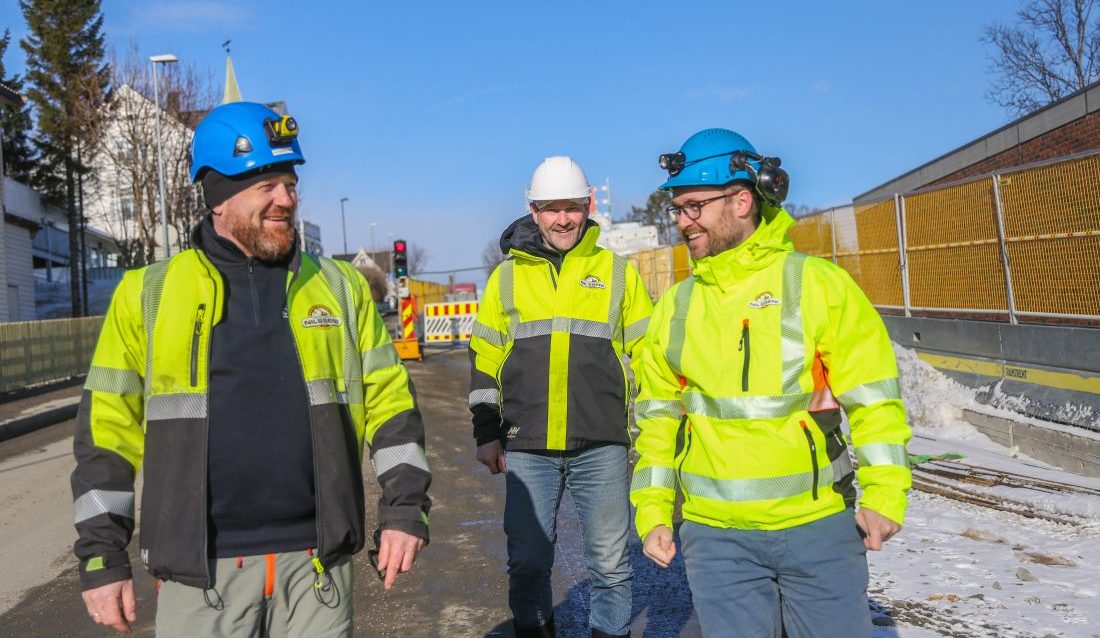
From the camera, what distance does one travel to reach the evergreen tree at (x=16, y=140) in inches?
1511

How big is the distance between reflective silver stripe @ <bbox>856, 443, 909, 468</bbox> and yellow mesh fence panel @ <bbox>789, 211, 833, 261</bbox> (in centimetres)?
1285

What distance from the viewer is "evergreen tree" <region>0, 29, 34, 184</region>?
3838cm

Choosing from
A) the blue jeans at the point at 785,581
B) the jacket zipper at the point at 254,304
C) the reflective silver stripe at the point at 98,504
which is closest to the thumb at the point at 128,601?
the reflective silver stripe at the point at 98,504

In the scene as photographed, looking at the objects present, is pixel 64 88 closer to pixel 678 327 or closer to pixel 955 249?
pixel 955 249

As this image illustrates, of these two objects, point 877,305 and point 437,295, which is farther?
point 437,295

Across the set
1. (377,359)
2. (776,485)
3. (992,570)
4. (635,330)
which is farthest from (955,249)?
(377,359)

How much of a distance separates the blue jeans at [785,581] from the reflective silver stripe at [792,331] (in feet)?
1.45

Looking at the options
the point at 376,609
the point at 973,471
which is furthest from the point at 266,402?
the point at 973,471

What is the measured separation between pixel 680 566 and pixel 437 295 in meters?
40.1

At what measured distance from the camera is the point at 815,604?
110 inches

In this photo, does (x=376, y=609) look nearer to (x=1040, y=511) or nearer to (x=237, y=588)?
(x=237, y=588)

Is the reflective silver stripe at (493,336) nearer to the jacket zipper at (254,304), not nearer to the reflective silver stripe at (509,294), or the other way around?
the reflective silver stripe at (509,294)

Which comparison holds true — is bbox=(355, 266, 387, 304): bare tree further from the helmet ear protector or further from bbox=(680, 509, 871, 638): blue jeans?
bbox=(680, 509, 871, 638): blue jeans

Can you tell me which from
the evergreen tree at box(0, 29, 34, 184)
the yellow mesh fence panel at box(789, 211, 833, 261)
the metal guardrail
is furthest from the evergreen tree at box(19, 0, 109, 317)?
the yellow mesh fence panel at box(789, 211, 833, 261)
